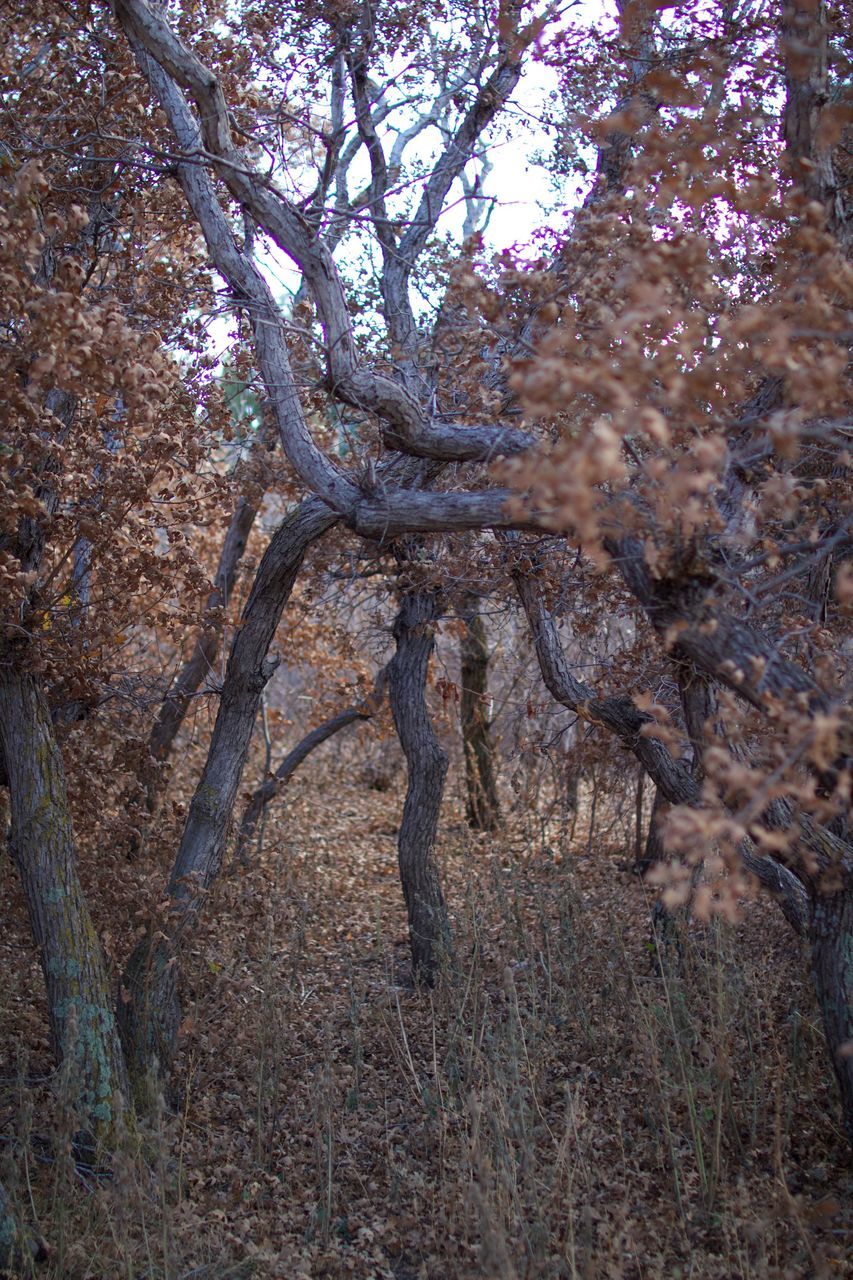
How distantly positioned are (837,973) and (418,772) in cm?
361

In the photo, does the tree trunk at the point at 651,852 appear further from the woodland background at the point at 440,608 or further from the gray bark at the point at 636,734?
the gray bark at the point at 636,734

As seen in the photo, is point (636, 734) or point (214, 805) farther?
point (214, 805)

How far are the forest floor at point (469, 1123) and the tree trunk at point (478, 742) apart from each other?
4112mm

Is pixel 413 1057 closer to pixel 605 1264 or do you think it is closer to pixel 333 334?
pixel 605 1264

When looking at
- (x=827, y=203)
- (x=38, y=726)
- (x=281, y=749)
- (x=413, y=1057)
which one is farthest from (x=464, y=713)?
(x=827, y=203)

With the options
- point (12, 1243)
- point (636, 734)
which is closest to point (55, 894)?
point (12, 1243)

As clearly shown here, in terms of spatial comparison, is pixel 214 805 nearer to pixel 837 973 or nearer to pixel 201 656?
pixel 837 973

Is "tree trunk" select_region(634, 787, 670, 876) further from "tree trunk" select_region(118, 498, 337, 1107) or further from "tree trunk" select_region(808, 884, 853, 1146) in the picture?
"tree trunk" select_region(808, 884, 853, 1146)

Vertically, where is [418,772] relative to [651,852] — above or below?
above

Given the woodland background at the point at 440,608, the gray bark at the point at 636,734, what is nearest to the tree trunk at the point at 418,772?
the woodland background at the point at 440,608

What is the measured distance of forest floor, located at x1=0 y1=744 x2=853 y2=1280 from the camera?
3994 millimetres

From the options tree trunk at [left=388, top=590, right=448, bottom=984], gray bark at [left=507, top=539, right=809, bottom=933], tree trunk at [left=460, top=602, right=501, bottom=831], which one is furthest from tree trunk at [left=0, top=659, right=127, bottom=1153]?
tree trunk at [left=460, top=602, right=501, bottom=831]

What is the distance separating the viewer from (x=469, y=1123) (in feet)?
15.8

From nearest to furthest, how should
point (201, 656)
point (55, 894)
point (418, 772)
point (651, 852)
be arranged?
point (55, 894) < point (418, 772) < point (651, 852) < point (201, 656)
